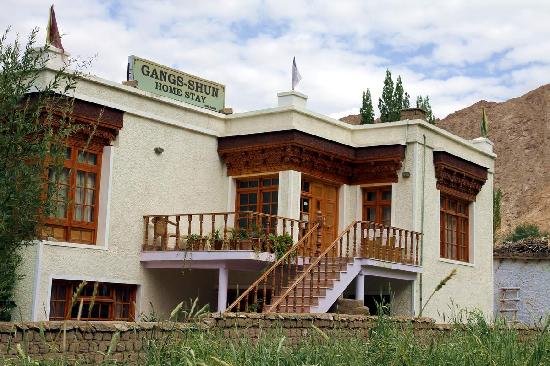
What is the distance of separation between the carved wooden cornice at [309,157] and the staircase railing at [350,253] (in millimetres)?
1476

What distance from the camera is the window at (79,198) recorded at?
17.1 metres

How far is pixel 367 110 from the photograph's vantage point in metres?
43.1

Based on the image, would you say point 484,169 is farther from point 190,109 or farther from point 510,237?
point 510,237

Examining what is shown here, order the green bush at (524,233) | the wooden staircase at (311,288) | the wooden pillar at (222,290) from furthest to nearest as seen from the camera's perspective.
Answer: the green bush at (524,233), the wooden pillar at (222,290), the wooden staircase at (311,288)

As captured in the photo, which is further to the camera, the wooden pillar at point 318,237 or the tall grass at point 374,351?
the wooden pillar at point 318,237

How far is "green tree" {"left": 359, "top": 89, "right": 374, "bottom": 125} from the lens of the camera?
42.9 m

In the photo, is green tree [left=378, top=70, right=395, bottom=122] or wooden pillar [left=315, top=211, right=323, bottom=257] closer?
wooden pillar [left=315, top=211, right=323, bottom=257]

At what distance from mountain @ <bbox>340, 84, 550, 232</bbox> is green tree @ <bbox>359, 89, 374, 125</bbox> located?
145ft

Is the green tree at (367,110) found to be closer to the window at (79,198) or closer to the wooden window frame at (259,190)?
the wooden window frame at (259,190)

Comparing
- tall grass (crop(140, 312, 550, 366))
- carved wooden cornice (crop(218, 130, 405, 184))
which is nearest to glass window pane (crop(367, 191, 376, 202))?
carved wooden cornice (crop(218, 130, 405, 184))

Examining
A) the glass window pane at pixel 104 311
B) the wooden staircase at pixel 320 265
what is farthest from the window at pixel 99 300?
the wooden staircase at pixel 320 265

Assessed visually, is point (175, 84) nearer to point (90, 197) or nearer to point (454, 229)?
point (90, 197)

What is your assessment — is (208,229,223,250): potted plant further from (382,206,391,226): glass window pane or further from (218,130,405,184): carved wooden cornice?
(382,206,391,226): glass window pane

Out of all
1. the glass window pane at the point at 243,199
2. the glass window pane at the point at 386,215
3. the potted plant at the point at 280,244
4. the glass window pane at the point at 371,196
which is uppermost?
the glass window pane at the point at 371,196
